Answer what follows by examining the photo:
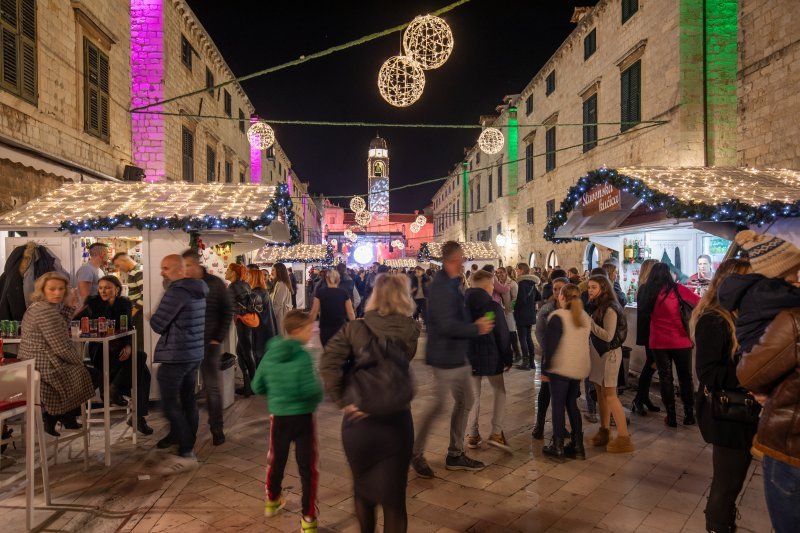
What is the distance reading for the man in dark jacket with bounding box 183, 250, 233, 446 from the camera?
5.21 m

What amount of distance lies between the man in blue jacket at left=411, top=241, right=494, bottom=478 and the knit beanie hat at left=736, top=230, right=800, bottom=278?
6.83 ft

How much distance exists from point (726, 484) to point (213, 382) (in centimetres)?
440

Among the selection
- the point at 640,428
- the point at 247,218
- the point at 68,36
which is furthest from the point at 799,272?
the point at 68,36

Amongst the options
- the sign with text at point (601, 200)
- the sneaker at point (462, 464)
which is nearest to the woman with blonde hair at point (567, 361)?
the sneaker at point (462, 464)

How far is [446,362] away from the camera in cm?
430

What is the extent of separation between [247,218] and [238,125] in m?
17.9

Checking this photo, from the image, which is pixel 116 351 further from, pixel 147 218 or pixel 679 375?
pixel 679 375

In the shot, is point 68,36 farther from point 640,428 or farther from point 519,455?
point 640,428

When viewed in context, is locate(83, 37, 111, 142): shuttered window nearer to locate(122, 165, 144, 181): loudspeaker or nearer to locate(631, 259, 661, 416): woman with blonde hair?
locate(122, 165, 144, 181): loudspeaker

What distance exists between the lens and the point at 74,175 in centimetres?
984

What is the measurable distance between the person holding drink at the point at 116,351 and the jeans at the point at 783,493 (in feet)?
18.0

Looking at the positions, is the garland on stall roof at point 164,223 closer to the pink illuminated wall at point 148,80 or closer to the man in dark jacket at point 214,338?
the man in dark jacket at point 214,338

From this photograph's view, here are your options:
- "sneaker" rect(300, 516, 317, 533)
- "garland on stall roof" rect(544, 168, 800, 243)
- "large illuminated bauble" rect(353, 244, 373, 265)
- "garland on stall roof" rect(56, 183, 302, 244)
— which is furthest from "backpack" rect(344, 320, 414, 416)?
"large illuminated bauble" rect(353, 244, 373, 265)

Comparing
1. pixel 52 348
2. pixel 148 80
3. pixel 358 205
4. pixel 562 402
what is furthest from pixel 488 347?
pixel 358 205
